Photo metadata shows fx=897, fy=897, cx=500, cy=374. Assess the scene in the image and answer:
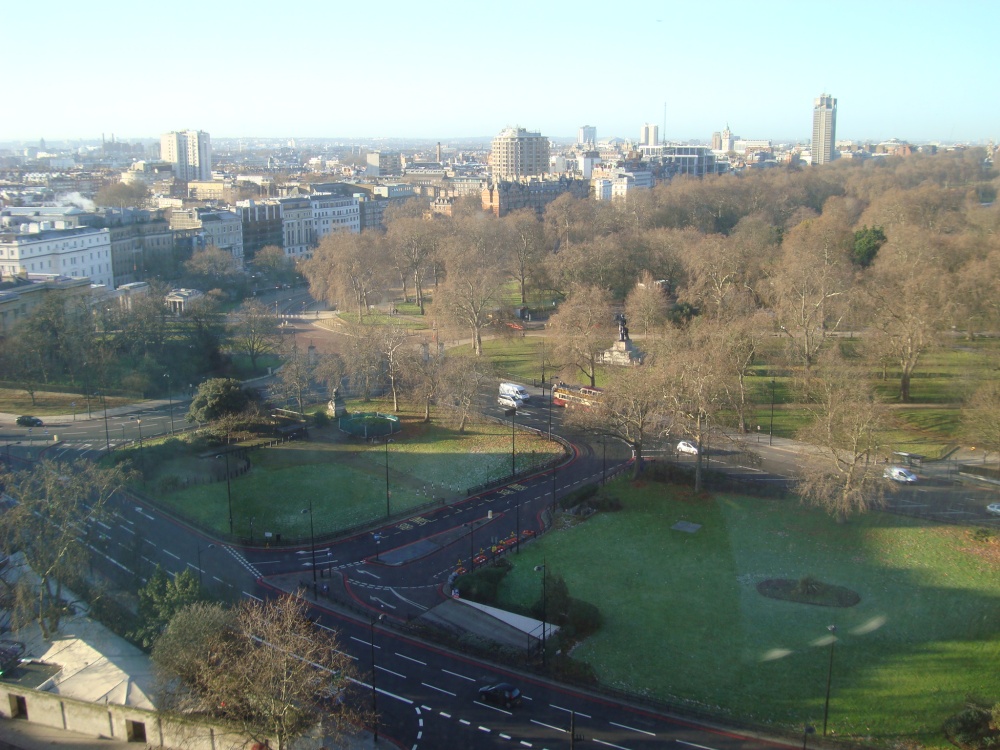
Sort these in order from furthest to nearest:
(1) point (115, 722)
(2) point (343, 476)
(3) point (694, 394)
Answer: (2) point (343, 476), (3) point (694, 394), (1) point (115, 722)

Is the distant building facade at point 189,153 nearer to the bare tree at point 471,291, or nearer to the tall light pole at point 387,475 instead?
the bare tree at point 471,291

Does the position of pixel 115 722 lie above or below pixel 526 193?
below

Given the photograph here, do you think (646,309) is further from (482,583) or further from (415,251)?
(482,583)

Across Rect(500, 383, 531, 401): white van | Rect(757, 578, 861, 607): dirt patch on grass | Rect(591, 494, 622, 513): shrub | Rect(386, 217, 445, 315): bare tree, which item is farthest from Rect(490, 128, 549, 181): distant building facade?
Rect(757, 578, 861, 607): dirt patch on grass

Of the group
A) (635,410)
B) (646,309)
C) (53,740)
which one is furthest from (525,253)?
(53,740)

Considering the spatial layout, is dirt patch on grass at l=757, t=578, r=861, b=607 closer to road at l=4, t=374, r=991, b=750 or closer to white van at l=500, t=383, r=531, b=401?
road at l=4, t=374, r=991, b=750

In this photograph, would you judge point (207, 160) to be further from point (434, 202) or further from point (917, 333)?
point (917, 333)

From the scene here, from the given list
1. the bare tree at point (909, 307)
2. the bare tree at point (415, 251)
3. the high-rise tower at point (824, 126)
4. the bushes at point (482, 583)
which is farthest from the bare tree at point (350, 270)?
the high-rise tower at point (824, 126)
